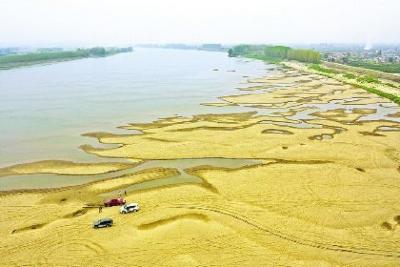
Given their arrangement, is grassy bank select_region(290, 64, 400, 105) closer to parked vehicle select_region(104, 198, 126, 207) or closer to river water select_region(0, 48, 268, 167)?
river water select_region(0, 48, 268, 167)

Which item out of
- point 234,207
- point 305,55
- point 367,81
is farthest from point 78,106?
point 305,55

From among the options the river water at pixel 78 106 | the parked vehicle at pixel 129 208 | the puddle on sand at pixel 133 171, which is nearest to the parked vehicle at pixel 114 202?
the parked vehicle at pixel 129 208

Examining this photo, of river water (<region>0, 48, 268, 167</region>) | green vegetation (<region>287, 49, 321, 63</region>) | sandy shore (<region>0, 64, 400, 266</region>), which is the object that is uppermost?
green vegetation (<region>287, 49, 321, 63</region>)

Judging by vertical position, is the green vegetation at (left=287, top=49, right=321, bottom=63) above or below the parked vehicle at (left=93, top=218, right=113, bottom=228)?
above

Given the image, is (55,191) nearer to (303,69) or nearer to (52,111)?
(52,111)

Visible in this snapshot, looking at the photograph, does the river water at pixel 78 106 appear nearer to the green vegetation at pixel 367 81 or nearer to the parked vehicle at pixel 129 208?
the parked vehicle at pixel 129 208

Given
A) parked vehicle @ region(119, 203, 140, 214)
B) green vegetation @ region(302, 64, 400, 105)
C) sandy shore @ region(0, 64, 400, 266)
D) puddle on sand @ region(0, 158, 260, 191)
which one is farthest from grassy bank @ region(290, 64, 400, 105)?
parked vehicle @ region(119, 203, 140, 214)
